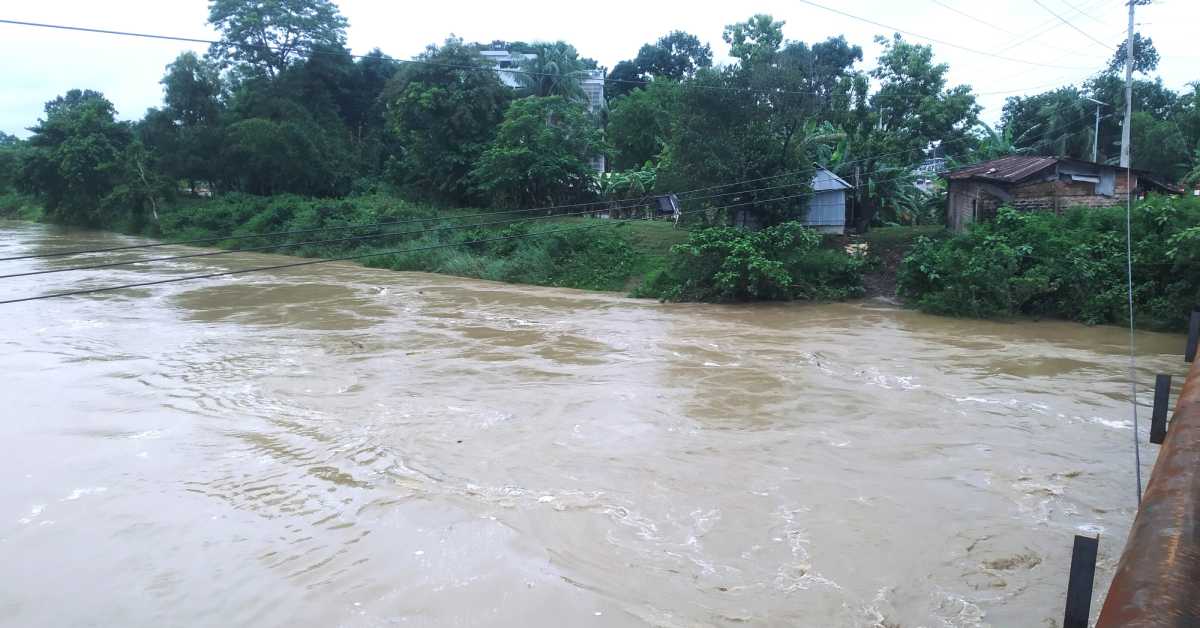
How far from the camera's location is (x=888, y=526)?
23.6ft

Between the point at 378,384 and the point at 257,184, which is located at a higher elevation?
the point at 257,184

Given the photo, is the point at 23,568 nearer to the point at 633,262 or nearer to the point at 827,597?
the point at 827,597

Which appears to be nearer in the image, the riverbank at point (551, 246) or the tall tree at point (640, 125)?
the riverbank at point (551, 246)

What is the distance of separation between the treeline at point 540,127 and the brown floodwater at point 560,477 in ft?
26.0

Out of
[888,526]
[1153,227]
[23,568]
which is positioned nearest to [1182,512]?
[888,526]

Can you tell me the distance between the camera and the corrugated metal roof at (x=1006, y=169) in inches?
817

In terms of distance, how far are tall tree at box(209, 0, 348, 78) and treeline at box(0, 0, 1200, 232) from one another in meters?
0.10

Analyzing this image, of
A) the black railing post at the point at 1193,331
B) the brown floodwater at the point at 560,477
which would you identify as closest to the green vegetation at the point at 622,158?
the brown floodwater at the point at 560,477

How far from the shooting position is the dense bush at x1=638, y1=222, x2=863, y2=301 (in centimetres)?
2084

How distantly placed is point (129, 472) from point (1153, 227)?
66.3ft

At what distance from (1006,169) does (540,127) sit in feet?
56.3

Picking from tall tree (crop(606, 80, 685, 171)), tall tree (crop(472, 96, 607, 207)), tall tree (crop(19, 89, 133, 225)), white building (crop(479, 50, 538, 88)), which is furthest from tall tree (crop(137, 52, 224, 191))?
tall tree (crop(606, 80, 685, 171))

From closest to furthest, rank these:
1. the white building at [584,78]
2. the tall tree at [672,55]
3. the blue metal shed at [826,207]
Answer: the blue metal shed at [826,207]
the white building at [584,78]
the tall tree at [672,55]

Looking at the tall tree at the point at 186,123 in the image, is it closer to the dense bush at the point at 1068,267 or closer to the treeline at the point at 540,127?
the treeline at the point at 540,127
